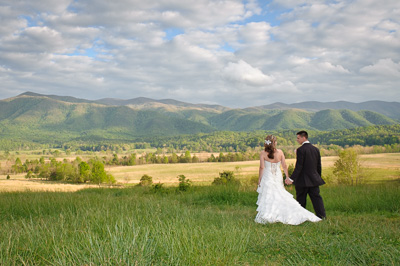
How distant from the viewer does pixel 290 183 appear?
30.8 feet

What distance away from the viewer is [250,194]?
14.6 meters

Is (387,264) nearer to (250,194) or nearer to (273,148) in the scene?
(273,148)

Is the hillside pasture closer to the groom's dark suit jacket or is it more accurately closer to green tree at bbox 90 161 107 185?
green tree at bbox 90 161 107 185

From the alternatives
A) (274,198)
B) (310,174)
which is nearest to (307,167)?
(310,174)

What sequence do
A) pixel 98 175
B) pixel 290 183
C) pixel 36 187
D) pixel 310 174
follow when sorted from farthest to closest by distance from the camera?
pixel 98 175 → pixel 36 187 → pixel 290 183 → pixel 310 174

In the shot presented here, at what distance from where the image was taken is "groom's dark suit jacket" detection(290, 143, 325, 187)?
919cm

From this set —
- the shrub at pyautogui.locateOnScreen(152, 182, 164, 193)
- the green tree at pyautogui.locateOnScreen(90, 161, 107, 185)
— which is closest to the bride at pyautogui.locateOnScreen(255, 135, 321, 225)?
the shrub at pyautogui.locateOnScreen(152, 182, 164, 193)

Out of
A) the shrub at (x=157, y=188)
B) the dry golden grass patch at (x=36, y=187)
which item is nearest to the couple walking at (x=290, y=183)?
the shrub at (x=157, y=188)

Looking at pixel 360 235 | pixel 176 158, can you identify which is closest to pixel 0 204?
pixel 360 235

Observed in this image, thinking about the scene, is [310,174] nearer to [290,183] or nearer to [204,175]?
[290,183]

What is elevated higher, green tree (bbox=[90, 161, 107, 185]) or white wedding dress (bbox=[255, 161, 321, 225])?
white wedding dress (bbox=[255, 161, 321, 225])

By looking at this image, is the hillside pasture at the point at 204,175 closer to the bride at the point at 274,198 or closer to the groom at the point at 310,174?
the bride at the point at 274,198

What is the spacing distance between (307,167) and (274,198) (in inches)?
57.5

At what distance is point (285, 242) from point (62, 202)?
838 cm
